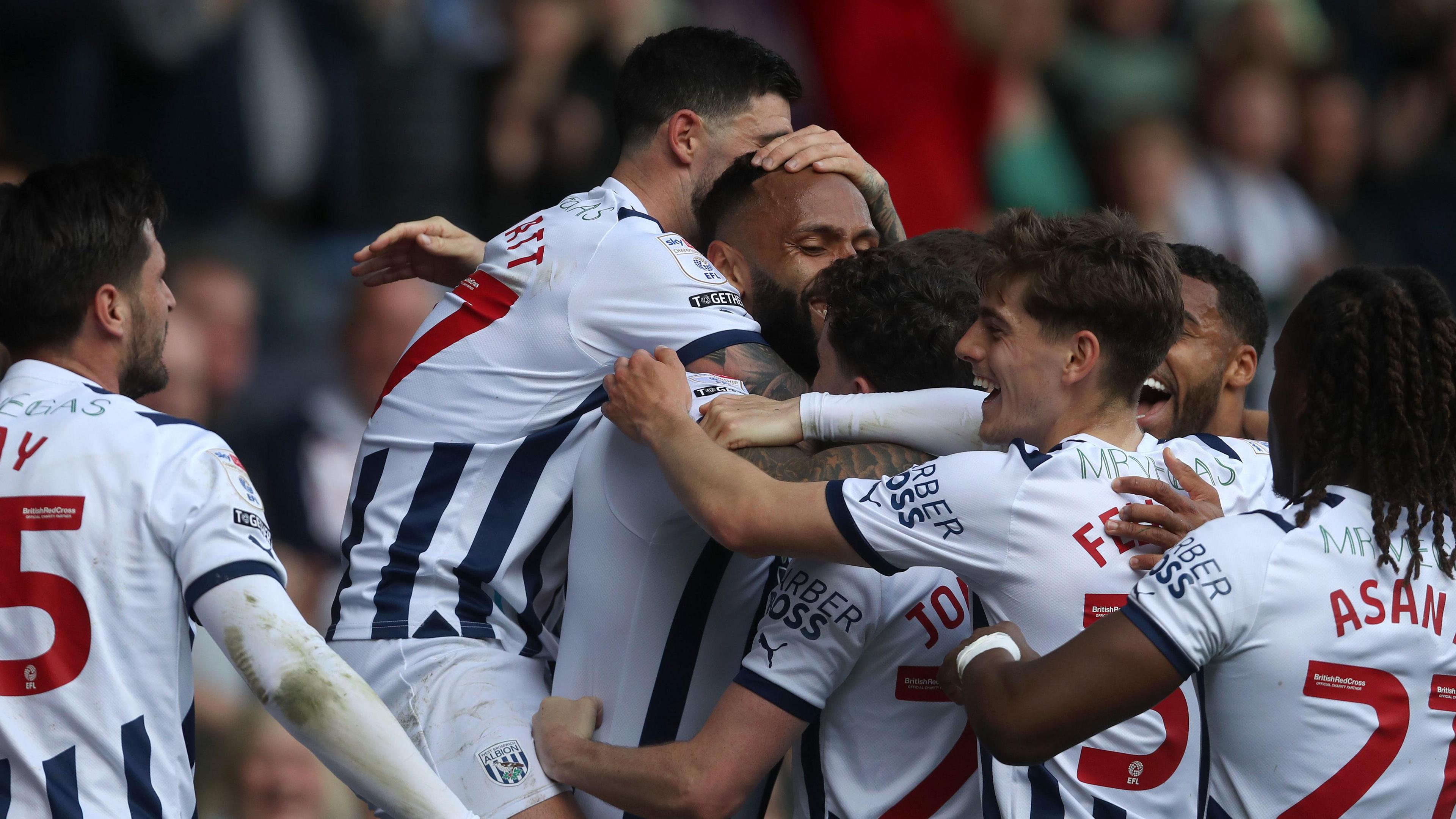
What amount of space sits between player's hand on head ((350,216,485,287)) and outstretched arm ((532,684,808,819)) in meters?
1.75

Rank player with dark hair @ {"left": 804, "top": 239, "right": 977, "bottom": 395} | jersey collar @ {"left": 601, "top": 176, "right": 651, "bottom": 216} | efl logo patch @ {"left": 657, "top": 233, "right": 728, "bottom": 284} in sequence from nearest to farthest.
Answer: player with dark hair @ {"left": 804, "top": 239, "right": 977, "bottom": 395} → efl logo patch @ {"left": 657, "top": 233, "right": 728, "bottom": 284} → jersey collar @ {"left": 601, "top": 176, "right": 651, "bottom": 216}

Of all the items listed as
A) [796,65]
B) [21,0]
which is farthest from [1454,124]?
[21,0]

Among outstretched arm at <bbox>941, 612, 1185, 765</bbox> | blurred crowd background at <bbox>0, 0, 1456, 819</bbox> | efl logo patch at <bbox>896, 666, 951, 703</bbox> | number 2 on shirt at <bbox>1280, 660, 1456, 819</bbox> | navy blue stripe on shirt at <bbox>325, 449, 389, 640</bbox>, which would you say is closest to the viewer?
outstretched arm at <bbox>941, 612, 1185, 765</bbox>

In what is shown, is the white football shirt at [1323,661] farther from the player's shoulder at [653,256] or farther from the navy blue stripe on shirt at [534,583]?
Result: the navy blue stripe on shirt at [534,583]

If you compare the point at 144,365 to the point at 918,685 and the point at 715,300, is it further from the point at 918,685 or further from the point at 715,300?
the point at 918,685

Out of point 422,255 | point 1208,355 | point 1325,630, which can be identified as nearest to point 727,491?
point 1325,630

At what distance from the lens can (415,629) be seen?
151 inches

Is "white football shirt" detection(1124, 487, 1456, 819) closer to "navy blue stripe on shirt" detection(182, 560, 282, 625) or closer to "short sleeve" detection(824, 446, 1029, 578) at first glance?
"short sleeve" detection(824, 446, 1029, 578)

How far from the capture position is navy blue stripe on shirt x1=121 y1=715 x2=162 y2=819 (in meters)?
3.24

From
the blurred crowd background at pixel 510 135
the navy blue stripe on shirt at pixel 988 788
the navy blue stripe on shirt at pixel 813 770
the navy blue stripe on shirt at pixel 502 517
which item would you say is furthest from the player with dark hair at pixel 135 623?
the blurred crowd background at pixel 510 135

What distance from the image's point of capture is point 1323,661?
9.67 feet

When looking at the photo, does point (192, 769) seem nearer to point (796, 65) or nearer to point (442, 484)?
point (442, 484)

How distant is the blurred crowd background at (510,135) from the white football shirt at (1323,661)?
13.5 ft

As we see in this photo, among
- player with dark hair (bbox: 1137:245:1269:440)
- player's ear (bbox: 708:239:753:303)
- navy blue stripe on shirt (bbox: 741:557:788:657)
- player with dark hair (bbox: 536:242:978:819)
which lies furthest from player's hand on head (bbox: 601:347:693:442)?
player with dark hair (bbox: 1137:245:1269:440)
